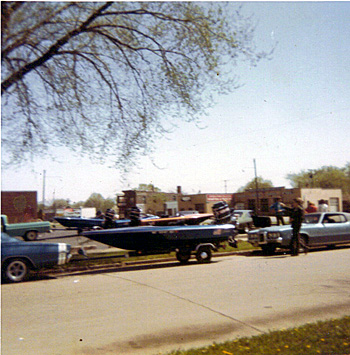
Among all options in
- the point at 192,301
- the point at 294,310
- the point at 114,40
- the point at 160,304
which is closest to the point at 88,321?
the point at 160,304

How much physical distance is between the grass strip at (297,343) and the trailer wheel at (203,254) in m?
6.34

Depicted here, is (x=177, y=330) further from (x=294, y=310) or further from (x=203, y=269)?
(x=203, y=269)

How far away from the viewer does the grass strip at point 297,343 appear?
3.57 metres

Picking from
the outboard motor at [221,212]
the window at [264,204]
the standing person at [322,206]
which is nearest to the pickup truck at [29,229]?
the outboard motor at [221,212]

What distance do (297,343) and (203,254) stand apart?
6.98 metres

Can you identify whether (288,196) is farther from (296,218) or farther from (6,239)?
(6,239)

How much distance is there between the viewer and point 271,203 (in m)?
6.43

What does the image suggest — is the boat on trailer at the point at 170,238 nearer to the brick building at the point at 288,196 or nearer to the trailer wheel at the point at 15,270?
the trailer wheel at the point at 15,270

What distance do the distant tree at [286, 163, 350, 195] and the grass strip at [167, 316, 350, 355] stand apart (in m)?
1.55

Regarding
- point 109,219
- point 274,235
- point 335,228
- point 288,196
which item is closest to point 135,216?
A: point 109,219

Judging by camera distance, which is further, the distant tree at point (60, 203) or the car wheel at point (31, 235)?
the car wheel at point (31, 235)

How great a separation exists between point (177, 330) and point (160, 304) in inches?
Result: 51.5

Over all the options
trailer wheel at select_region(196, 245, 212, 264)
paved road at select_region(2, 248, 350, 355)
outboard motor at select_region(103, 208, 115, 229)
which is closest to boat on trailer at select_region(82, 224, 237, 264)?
trailer wheel at select_region(196, 245, 212, 264)

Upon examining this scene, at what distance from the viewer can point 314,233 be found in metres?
9.07
